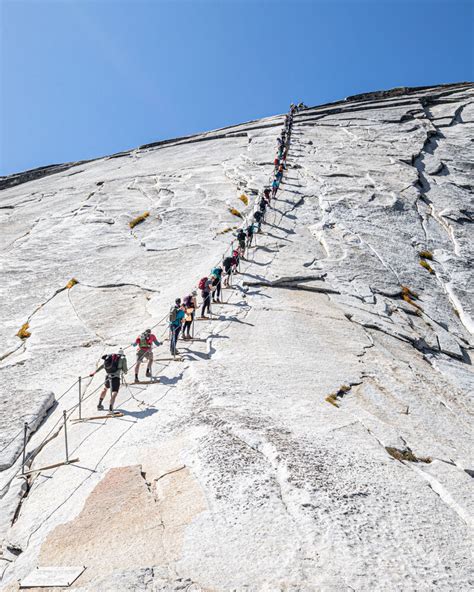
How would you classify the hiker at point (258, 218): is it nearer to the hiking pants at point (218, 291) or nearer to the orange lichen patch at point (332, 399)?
the hiking pants at point (218, 291)

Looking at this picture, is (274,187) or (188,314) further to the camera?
(274,187)

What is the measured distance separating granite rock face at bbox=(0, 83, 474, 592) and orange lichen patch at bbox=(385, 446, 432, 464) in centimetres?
4

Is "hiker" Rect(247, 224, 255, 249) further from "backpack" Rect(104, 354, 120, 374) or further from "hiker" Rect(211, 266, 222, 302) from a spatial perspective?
"backpack" Rect(104, 354, 120, 374)

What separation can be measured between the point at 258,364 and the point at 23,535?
22.9 ft

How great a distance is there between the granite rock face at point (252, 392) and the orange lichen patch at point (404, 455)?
39mm

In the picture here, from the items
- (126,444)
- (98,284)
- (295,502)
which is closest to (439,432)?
(295,502)

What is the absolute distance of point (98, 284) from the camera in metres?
22.0

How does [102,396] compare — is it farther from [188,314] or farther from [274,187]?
[274,187]

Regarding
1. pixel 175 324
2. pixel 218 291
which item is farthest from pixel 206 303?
pixel 175 324

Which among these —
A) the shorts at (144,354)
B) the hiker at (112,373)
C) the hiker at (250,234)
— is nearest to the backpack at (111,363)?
the hiker at (112,373)

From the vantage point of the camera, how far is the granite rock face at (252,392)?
700 cm

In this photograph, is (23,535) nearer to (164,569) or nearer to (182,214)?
(164,569)

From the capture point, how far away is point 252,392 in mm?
11641

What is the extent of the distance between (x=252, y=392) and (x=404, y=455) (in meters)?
3.59
